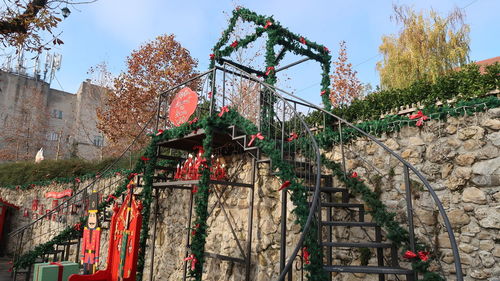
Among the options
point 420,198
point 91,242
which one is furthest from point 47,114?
point 420,198

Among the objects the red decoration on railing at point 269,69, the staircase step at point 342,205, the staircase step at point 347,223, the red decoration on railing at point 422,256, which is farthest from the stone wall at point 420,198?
the red decoration on railing at point 269,69

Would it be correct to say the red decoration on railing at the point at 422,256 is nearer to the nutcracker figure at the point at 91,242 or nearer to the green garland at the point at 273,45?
the green garland at the point at 273,45

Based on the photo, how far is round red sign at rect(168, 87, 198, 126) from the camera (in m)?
6.12

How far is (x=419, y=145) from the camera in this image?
4.67 metres

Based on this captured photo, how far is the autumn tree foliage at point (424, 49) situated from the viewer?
12.0 meters

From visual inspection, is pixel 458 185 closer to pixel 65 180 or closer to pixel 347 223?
pixel 347 223

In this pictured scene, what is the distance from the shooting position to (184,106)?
20.7 feet

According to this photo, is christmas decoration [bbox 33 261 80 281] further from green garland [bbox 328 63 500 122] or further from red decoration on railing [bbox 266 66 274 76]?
green garland [bbox 328 63 500 122]

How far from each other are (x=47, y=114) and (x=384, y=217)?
27.2 m

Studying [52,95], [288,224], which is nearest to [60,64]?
[52,95]

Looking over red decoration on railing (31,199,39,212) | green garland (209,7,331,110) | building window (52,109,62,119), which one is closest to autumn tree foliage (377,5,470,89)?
green garland (209,7,331,110)

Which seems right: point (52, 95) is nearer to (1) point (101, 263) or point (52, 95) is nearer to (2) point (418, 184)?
(1) point (101, 263)

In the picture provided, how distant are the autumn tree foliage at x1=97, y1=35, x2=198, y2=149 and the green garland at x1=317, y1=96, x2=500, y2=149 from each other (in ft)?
30.2

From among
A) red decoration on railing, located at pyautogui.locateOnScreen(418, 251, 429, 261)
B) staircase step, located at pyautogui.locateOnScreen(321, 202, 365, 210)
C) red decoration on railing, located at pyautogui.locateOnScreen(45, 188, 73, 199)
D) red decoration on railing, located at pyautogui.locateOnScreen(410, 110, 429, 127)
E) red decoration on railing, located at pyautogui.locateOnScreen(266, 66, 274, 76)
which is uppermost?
red decoration on railing, located at pyautogui.locateOnScreen(266, 66, 274, 76)
